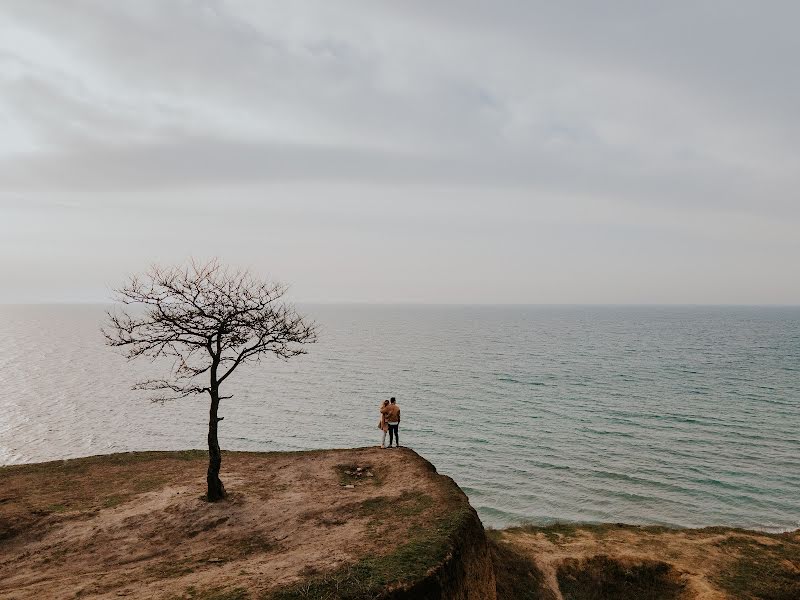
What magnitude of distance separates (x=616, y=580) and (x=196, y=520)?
19.1 meters

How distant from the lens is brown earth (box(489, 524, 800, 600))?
19.7 m

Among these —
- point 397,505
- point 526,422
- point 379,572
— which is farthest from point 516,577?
point 526,422

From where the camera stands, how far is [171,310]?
1845cm

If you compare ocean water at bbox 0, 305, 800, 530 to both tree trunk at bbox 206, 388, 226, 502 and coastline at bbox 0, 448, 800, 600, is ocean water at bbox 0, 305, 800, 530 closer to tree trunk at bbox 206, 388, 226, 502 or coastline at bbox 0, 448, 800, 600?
coastline at bbox 0, 448, 800, 600

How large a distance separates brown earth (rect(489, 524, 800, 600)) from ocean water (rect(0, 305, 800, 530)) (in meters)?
4.97

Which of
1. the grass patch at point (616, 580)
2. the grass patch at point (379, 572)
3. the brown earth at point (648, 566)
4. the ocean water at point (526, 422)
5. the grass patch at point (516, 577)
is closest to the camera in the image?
the grass patch at point (379, 572)

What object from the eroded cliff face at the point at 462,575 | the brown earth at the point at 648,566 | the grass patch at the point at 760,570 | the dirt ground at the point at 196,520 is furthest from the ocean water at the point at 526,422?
the eroded cliff face at the point at 462,575

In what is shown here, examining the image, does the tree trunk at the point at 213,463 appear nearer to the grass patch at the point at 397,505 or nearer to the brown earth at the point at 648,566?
the grass patch at the point at 397,505

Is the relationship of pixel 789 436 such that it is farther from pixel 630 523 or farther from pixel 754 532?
pixel 630 523

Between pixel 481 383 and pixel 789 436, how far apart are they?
123ft

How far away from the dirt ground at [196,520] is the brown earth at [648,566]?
21.6ft

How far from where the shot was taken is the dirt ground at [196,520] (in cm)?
1313

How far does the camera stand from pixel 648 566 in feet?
71.1

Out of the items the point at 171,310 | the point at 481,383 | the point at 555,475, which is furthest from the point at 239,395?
the point at 171,310
